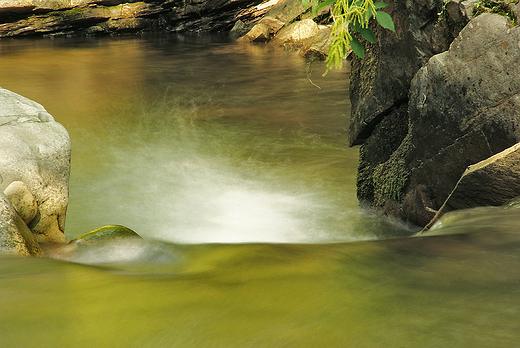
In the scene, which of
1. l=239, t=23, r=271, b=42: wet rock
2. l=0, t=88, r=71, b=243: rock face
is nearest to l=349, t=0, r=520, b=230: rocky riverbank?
l=0, t=88, r=71, b=243: rock face

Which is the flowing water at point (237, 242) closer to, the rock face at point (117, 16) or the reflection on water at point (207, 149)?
the reflection on water at point (207, 149)

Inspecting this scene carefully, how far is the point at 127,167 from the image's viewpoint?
7395 mm

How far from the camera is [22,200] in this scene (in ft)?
11.8

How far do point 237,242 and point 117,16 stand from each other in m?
28.9

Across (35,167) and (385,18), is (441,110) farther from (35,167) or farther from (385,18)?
(35,167)

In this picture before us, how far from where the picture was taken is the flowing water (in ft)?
5.49

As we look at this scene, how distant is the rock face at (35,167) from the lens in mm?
3674

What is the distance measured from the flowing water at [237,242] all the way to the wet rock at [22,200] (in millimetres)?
677

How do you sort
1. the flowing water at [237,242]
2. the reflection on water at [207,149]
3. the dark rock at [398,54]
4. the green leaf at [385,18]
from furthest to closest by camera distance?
the reflection on water at [207,149]
the dark rock at [398,54]
the green leaf at [385,18]
the flowing water at [237,242]

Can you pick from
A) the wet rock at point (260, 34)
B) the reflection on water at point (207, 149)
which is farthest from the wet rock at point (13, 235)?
the wet rock at point (260, 34)

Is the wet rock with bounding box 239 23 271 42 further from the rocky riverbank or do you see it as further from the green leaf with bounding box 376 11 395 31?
the green leaf with bounding box 376 11 395 31

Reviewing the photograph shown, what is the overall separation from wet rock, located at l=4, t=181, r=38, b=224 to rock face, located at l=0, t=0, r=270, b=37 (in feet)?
88.8

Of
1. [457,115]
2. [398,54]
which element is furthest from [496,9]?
[398,54]

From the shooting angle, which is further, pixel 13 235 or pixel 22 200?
pixel 22 200
